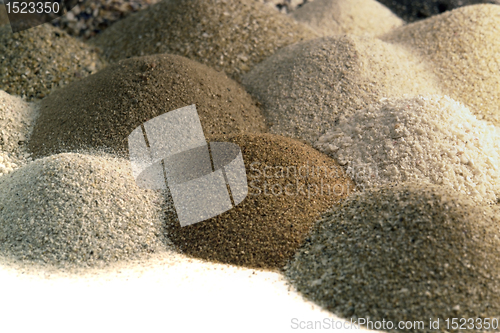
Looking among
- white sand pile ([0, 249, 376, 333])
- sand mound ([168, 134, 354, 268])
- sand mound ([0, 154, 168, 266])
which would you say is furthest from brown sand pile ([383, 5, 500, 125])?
sand mound ([0, 154, 168, 266])

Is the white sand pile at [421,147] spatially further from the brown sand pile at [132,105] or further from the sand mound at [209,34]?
the sand mound at [209,34]

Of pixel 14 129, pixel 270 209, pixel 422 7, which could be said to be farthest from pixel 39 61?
pixel 422 7

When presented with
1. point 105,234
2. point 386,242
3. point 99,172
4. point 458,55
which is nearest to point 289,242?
point 386,242

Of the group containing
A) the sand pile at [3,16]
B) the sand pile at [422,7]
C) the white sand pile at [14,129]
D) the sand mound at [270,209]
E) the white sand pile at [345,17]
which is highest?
the sand pile at [3,16]

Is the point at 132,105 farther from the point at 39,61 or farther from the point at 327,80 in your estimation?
the point at 327,80

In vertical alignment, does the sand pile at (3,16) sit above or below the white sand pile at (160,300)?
above

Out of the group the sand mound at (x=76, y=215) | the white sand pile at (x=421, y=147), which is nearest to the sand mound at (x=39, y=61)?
the sand mound at (x=76, y=215)

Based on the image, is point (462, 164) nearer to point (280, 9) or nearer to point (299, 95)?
point (299, 95)
